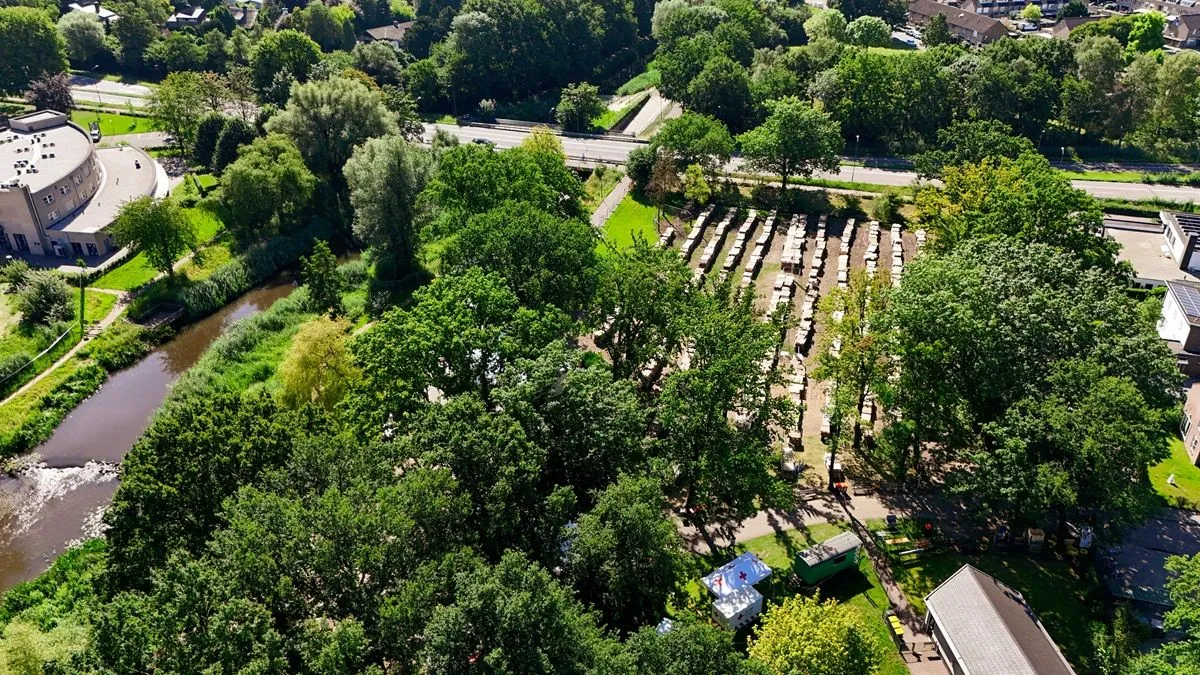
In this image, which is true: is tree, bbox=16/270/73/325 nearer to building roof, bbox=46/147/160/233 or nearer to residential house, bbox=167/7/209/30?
building roof, bbox=46/147/160/233

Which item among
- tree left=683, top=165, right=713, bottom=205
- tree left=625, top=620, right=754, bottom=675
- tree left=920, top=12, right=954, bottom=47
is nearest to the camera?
tree left=625, top=620, right=754, bottom=675

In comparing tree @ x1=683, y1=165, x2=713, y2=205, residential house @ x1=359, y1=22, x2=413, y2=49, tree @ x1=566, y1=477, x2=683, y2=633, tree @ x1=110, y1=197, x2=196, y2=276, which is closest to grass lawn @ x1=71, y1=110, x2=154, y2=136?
residential house @ x1=359, y1=22, x2=413, y2=49

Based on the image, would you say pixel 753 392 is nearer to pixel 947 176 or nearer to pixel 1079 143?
pixel 947 176

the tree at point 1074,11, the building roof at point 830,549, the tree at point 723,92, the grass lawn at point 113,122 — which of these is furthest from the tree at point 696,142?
the tree at point 1074,11

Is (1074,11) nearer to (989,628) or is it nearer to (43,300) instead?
(989,628)

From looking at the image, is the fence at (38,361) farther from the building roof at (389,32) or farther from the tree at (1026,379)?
the building roof at (389,32)

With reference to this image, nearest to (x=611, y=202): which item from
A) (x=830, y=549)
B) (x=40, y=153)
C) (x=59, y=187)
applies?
(x=830, y=549)
